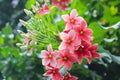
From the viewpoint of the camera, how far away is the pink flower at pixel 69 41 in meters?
1.36

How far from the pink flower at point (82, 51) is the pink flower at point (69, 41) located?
25 mm

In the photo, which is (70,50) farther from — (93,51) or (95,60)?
(95,60)

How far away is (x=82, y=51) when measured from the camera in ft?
4.52

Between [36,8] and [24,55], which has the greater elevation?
[36,8]

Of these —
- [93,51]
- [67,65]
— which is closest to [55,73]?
[67,65]

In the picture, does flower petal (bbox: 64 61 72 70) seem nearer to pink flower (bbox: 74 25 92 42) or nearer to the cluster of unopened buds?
the cluster of unopened buds

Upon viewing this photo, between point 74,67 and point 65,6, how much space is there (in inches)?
20.5

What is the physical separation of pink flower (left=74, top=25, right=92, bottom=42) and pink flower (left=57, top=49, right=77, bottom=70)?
0.08m

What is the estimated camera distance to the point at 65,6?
2.10m

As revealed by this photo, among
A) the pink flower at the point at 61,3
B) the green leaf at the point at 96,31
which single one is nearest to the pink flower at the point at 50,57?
the green leaf at the point at 96,31

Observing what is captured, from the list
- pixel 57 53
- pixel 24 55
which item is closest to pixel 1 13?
pixel 24 55

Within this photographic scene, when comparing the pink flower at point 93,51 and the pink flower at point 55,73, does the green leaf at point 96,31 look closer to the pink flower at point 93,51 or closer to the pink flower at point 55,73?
the pink flower at point 93,51

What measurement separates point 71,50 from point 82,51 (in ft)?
0.14

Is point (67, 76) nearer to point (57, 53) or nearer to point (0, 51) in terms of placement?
point (57, 53)
